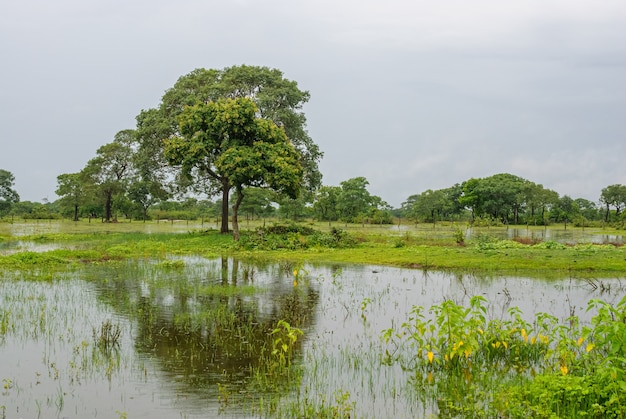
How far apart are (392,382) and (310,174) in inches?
1374

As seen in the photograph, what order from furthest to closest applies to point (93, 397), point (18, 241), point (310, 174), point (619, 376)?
point (310, 174), point (18, 241), point (93, 397), point (619, 376)

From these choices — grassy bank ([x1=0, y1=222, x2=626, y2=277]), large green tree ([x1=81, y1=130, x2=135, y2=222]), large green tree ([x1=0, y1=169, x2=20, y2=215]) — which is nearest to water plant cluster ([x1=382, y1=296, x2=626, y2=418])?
grassy bank ([x1=0, y1=222, x2=626, y2=277])

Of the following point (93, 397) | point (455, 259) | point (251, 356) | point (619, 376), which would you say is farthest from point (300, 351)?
point (455, 259)

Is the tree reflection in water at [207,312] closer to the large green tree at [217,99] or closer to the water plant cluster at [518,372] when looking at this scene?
the water plant cluster at [518,372]

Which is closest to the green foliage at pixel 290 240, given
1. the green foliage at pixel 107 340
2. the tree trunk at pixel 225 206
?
the tree trunk at pixel 225 206

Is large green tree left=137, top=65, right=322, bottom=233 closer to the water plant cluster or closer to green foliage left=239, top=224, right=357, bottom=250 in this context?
green foliage left=239, top=224, right=357, bottom=250

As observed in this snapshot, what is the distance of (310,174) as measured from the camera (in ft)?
145

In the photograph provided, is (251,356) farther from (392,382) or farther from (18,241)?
(18,241)

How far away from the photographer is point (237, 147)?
35.8 metres

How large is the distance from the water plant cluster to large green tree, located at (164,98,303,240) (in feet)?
76.3

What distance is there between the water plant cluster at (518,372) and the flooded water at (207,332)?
0.58 m

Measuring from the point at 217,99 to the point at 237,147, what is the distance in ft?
23.3

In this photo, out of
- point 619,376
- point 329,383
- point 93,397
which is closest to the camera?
point 619,376

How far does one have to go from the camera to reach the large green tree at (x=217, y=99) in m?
41.3
